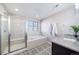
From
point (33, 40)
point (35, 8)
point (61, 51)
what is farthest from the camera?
point (33, 40)

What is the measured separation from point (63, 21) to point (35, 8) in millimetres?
524

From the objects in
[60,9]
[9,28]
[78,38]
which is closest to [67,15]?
[60,9]

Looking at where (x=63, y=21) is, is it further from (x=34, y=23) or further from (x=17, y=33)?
(x=17, y=33)

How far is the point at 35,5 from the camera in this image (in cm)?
102

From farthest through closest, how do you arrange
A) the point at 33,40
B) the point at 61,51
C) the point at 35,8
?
1. the point at 33,40
2. the point at 61,51
3. the point at 35,8

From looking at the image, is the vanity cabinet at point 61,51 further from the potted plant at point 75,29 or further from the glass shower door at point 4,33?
the glass shower door at point 4,33

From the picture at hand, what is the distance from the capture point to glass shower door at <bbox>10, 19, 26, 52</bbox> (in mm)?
1172

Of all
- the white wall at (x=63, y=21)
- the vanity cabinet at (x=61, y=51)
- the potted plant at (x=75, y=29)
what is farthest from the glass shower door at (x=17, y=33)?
the potted plant at (x=75, y=29)

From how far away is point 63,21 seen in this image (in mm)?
1124

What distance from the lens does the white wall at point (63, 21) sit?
3.51 ft

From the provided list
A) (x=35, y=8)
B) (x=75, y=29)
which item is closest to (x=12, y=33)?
(x=35, y=8)

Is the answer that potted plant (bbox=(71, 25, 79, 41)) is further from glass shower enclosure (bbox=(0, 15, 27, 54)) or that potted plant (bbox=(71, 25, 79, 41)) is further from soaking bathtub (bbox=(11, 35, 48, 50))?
glass shower enclosure (bbox=(0, 15, 27, 54))
